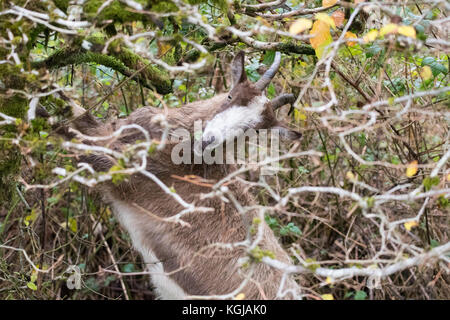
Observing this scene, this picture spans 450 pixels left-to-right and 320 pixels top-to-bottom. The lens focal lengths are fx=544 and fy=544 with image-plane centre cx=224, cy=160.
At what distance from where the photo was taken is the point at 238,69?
15.5ft

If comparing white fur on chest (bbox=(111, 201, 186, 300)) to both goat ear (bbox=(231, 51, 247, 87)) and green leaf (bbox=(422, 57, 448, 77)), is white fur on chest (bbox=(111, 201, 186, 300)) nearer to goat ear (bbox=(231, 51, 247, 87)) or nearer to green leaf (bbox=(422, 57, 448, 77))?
goat ear (bbox=(231, 51, 247, 87))

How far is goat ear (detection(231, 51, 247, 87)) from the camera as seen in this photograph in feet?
15.4

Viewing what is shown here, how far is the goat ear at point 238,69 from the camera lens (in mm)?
4680

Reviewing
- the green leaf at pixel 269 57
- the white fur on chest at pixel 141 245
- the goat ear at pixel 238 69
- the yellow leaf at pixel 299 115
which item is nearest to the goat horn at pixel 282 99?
the green leaf at pixel 269 57

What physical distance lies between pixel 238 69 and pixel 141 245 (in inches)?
72.4

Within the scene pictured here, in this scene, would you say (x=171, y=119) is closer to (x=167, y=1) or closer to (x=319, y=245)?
(x=167, y=1)

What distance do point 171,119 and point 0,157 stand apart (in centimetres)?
153

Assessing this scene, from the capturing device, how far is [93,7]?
3.50 m

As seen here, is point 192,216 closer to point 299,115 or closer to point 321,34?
point 299,115

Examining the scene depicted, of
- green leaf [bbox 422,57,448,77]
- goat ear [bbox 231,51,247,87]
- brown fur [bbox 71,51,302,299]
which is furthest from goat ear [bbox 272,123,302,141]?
green leaf [bbox 422,57,448,77]

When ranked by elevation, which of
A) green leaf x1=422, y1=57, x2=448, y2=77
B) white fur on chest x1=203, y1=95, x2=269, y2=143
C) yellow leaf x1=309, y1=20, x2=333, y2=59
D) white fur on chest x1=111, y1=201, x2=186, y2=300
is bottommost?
white fur on chest x1=111, y1=201, x2=186, y2=300

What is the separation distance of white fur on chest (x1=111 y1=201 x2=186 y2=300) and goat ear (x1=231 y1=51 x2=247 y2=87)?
4.89ft
